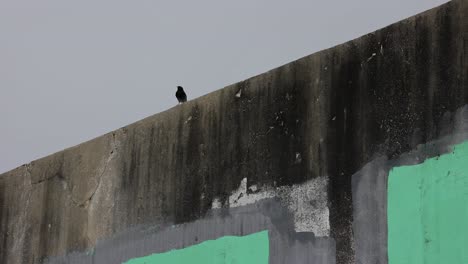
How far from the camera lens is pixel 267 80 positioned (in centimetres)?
454

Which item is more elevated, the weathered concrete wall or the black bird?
the black bird

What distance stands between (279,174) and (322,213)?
34 centimetres

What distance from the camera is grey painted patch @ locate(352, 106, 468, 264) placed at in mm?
3756

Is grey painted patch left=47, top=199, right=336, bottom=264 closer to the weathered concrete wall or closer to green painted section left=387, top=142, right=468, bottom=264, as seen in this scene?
the weathered concrete wall

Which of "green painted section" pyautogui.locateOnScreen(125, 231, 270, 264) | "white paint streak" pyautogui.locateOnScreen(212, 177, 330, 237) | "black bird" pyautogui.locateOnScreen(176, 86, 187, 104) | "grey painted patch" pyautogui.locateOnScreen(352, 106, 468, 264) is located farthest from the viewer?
"black bird" pyautogui.locateOnScreen(176, 86, 187, 104)

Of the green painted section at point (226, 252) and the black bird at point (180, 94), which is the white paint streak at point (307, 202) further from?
the black bird at point (180, 94)

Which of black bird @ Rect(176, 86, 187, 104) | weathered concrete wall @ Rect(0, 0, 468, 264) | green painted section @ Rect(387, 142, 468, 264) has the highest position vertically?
black bird @ Rect(176, 86, 187, 104)

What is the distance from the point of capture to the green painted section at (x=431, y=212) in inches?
139

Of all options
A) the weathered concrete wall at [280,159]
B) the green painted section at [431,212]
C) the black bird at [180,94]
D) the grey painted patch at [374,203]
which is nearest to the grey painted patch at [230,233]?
the weathered concrete wall at [280,159]

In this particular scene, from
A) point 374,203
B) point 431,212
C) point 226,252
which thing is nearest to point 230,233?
point 226,252

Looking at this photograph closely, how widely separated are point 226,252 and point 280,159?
20.3 inches

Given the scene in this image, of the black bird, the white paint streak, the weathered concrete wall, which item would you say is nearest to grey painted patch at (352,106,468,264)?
the weathered concrete wall

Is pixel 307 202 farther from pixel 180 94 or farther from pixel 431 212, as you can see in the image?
pixel 180 94

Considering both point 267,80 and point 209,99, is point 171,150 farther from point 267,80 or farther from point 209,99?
point 267,80
